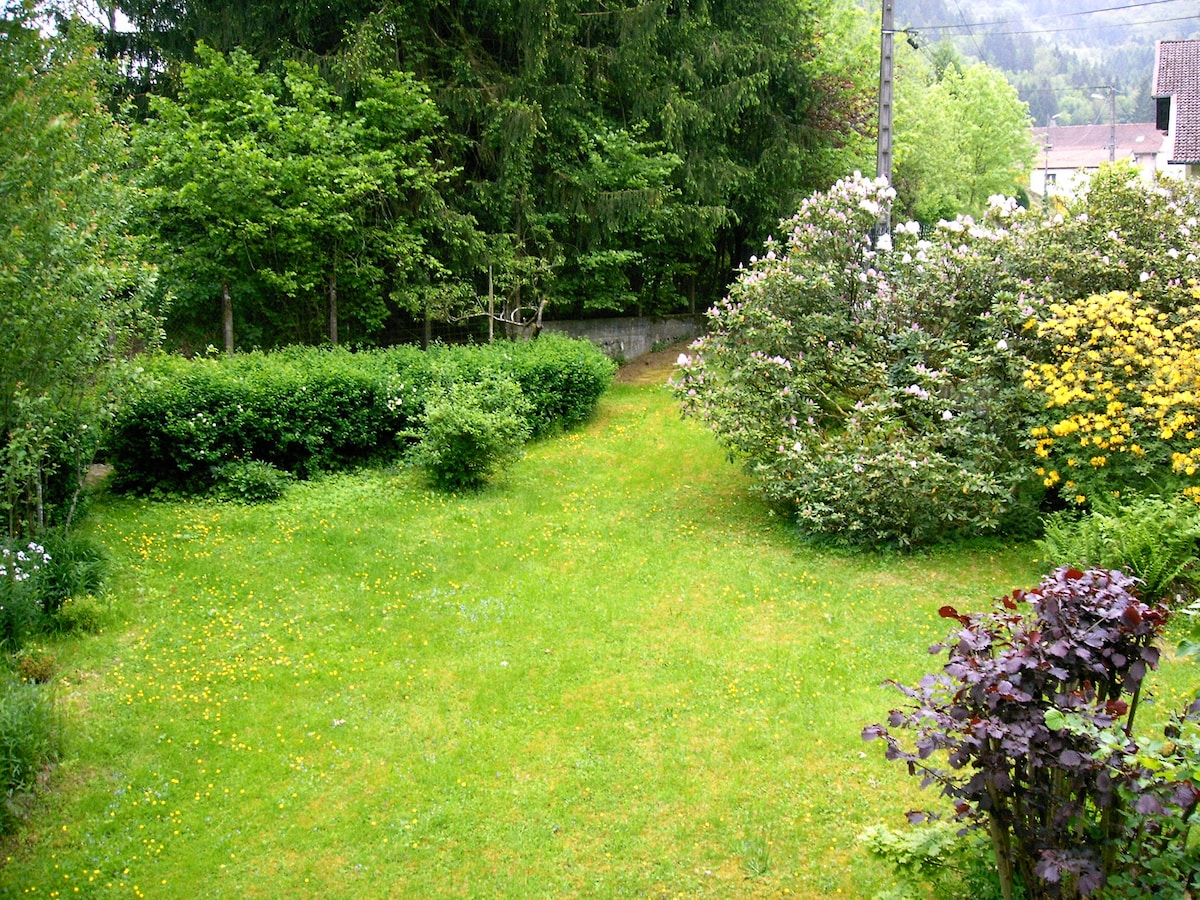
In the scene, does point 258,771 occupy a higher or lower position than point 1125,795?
lower

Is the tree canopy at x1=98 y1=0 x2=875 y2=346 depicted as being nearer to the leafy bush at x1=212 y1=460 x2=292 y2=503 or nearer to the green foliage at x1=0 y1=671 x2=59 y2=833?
the leafy bush at x1=212 y1=460 x2=292 y2=503

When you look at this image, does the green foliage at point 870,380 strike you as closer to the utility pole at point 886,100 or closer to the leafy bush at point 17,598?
the utility pole at point 886,100

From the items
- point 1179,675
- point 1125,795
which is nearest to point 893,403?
point 1179,675

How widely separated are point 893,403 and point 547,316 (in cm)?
1131

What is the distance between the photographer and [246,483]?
1036 centimetres

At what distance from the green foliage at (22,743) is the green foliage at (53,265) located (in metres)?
2.22

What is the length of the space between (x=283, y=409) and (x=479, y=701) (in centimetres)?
582

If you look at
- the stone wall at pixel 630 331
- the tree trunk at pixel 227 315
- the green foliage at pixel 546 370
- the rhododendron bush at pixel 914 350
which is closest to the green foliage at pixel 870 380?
the rhododendron bush at pixel 914 350

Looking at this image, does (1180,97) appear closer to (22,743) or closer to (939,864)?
(939,864)

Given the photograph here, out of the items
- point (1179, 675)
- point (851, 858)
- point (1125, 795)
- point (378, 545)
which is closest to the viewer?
point (1125, 795)

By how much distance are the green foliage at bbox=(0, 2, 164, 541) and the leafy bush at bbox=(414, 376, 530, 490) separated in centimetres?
346

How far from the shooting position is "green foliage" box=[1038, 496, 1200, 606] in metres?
7.16

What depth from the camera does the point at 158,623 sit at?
746 centimetres

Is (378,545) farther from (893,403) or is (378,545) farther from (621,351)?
(621,351)
